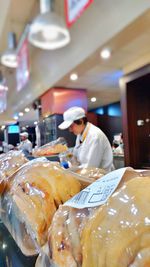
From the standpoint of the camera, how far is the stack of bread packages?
0.31m

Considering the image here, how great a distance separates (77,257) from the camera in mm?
374

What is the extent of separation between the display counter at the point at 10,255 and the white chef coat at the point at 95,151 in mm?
1391

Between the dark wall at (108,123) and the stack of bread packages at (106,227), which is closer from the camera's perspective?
the stack of bread packages at (106,227)

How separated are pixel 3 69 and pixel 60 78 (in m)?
4.58

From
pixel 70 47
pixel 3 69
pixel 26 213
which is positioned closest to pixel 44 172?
pixel 26 213

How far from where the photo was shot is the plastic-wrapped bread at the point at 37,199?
1.70 ft

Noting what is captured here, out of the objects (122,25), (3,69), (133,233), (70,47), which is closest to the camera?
(133,233)

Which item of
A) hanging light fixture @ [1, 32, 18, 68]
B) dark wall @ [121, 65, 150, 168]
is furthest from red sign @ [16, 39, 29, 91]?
dark wall @ [121, 65, 150, 168]

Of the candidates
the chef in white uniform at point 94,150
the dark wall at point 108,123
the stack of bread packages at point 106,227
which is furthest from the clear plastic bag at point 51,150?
the dark wall at point 108,123

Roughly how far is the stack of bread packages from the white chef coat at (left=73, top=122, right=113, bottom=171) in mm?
1629

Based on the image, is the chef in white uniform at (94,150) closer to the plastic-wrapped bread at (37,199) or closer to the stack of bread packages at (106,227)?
the plastic-wrapped bread at (37,199)

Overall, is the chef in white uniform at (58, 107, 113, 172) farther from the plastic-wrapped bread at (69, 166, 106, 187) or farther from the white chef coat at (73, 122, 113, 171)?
the plastic-wrapped bread at (69, 166, 106, 187)

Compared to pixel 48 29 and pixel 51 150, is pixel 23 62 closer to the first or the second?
pixel 48 29

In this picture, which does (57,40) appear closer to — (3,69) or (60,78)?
(60,78)
